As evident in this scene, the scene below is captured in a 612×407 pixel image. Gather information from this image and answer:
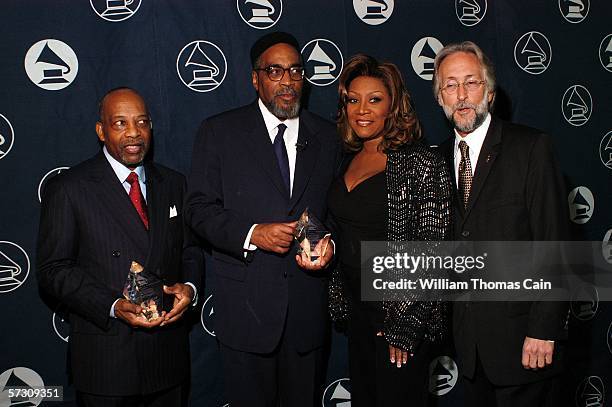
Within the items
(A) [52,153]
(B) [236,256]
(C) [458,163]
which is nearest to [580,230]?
(C) [458,163]

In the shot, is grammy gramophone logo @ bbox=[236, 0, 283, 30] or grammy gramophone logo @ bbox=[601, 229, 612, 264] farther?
grammy gramophone logo @ bbox=[601, 229, 612, 264]

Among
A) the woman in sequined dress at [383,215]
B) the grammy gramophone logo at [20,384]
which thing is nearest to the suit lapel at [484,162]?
the woman in sequined dress at [383,215]

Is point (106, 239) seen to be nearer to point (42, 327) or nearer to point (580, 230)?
point (42, 327)

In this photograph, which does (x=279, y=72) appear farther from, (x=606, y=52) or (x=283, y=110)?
(x=606, y=52)

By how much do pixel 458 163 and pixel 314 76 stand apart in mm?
1129

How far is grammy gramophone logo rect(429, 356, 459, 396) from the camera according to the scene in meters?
3.62

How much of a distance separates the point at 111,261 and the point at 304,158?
98 centimetres

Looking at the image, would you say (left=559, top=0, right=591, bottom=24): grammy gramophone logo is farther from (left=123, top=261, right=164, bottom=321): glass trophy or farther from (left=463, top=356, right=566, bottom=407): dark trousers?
(left=123, top=261, right=164, bottom=321): glass trophy

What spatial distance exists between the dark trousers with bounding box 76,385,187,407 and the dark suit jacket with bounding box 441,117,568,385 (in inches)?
53.2

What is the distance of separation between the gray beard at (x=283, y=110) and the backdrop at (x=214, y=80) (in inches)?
22.6

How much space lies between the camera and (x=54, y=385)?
10.6 ft

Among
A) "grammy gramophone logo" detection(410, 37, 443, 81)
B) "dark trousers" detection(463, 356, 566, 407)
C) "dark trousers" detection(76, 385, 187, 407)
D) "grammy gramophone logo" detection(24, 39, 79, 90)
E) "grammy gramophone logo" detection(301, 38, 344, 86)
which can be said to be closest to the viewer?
"dark trousers" detection(463, 356, 566, 407)

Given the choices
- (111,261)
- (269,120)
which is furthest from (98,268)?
(269,120)

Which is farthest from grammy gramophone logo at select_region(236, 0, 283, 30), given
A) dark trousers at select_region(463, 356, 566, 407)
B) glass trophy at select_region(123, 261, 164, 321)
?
dark trousers at select_region(463, 356, 566, 407)
